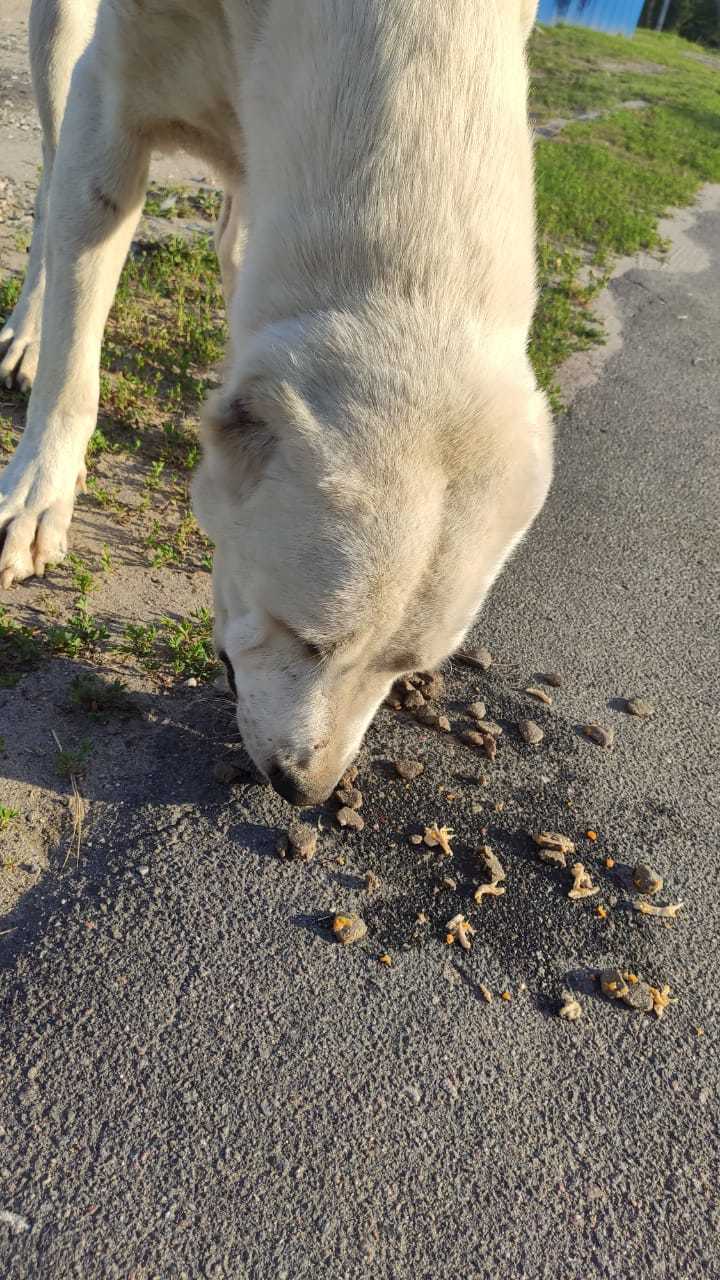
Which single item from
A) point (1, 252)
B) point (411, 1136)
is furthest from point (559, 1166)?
point (1, 252)

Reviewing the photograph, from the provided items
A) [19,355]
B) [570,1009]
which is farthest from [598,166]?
[570,1009]

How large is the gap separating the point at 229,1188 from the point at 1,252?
517cm

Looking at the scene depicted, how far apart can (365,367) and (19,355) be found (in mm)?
2725

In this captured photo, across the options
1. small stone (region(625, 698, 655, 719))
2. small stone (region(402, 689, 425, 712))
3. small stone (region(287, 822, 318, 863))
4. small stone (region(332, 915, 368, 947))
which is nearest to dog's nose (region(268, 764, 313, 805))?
small stone (region(287, 822, 318, 863))

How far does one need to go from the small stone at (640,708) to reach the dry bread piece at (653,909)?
919 mm

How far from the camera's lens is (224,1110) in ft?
6.56

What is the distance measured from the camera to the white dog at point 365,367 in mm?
1998

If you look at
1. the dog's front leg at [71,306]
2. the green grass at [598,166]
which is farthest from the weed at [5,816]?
the green grass at [598,166]

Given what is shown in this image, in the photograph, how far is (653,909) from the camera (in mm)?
2754

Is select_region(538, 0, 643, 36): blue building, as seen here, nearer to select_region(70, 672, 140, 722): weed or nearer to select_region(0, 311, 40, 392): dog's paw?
select_region(0, 311, 40, 392): dog's paw

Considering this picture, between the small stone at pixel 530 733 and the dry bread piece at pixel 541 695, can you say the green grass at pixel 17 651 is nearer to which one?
the small stone at pixel 530 733

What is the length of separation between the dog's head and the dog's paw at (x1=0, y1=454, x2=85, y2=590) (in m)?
1.09

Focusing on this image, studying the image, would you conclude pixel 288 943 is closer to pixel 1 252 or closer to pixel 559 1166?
pixel 559 1166

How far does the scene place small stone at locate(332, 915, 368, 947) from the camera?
7.92 ft
